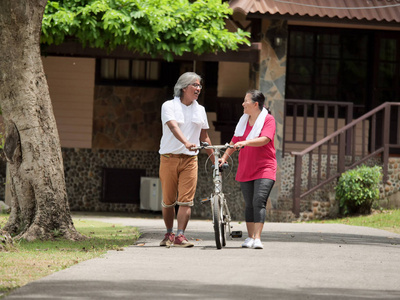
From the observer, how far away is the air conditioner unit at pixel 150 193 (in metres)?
20.0

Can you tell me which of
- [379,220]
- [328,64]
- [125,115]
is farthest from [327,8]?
[125,115]

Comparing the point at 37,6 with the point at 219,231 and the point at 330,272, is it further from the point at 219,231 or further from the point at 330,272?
the point at 330,272

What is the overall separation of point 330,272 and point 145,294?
211cm

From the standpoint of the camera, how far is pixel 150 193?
20156 mm

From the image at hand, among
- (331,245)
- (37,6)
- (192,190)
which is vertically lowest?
(331,245)

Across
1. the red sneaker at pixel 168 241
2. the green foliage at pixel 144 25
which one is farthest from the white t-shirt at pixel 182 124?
the green foliage at pixel 144 25

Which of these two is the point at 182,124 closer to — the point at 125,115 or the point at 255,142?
the point at 255,142

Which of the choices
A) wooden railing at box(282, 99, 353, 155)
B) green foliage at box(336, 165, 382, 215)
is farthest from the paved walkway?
wooden railing at box(282, 99, 353, 155)

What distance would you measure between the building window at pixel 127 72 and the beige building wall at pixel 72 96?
0.93ft

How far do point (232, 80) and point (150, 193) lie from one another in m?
3.17

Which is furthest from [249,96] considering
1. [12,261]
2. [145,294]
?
[145,294]

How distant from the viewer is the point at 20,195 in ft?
33.3

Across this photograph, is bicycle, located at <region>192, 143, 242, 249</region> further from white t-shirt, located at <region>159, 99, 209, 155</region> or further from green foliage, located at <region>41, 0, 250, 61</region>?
green foliage, located at <region>41, 0, 250, 61</region>

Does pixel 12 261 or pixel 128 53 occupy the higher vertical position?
pixel 128 53
